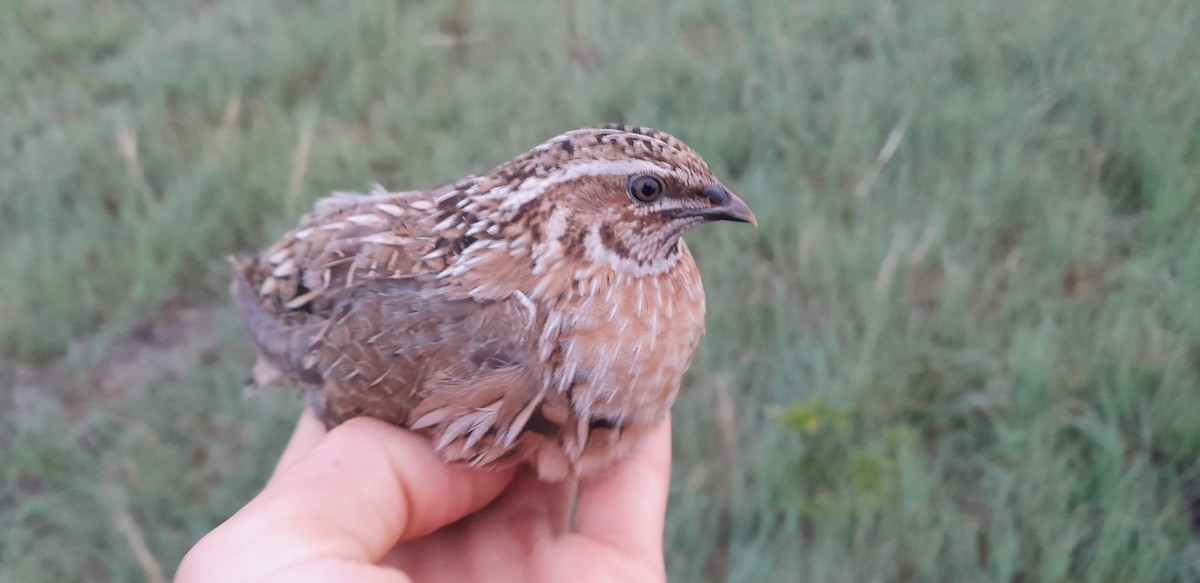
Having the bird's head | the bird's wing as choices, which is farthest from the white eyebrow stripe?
the bird's wing

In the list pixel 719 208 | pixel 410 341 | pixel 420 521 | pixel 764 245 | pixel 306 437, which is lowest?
pixel 306 437

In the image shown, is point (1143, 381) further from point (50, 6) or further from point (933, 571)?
point (50, 6)

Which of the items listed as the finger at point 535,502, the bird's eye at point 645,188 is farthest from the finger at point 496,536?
the bird's eye at point 645,188

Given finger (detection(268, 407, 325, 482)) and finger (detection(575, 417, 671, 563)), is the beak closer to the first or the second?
finger (detection(575, 417, 671, 563))

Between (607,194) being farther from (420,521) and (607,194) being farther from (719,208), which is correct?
(420,521)

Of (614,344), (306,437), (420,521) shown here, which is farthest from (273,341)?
(614,344)

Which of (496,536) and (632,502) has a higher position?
(632,502)
